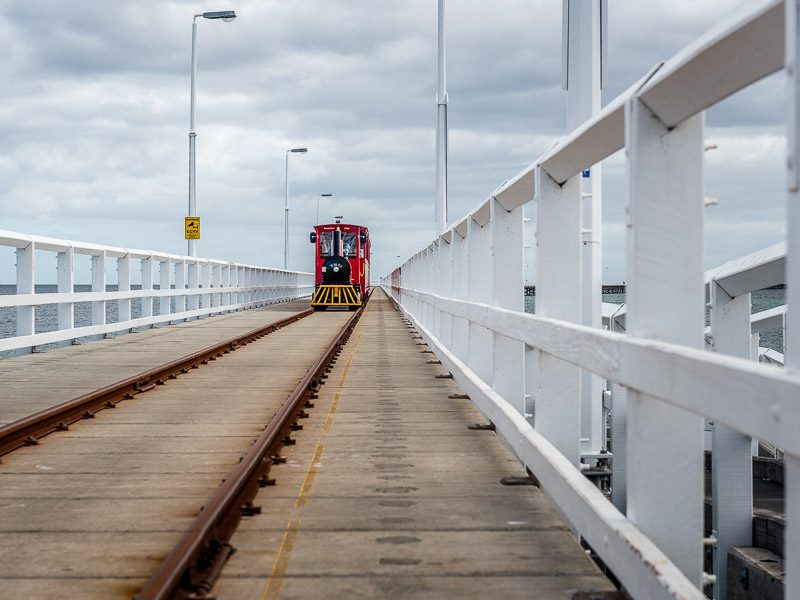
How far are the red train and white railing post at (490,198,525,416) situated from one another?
29.1m

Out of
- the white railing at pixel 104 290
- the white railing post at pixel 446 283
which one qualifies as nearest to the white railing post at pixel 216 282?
the white railing at pixel 104 290

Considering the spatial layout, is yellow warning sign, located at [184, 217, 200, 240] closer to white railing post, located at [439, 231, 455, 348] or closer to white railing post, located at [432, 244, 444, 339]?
white railing post, located at [432, 244, 444, 339]

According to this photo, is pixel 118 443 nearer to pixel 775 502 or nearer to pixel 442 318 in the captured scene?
pixel 442 318

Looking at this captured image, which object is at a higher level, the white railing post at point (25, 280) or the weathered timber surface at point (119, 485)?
the white railing post at point (25, 280)

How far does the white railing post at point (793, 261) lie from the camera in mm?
2176

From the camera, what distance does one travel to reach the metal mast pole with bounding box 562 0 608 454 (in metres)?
8.98

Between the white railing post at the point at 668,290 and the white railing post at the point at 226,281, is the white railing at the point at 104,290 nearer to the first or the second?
the white railing post at the point at 226,281

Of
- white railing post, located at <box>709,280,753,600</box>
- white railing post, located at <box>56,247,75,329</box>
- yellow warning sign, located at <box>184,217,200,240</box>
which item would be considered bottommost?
white railing post, located at <box>709,280,753,600</box>

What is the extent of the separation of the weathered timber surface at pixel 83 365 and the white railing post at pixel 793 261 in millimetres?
6861

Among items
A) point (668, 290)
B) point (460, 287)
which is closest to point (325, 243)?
point (460, 287)

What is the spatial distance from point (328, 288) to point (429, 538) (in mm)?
32417

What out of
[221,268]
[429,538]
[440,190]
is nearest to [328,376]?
[429,538]

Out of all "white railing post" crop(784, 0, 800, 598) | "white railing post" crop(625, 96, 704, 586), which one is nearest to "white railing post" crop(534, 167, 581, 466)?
"white railing post" crop(625, 96, 704, 586)

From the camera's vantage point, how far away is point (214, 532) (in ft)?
14.1
